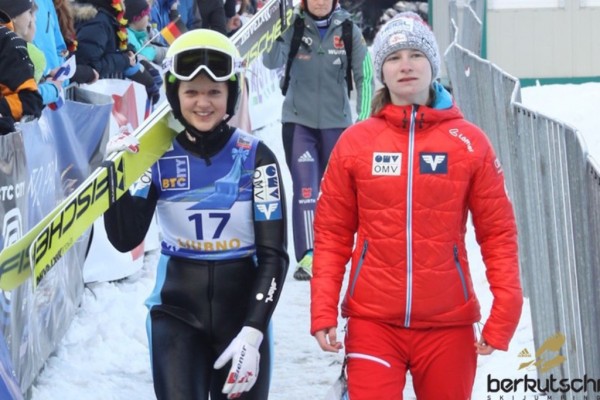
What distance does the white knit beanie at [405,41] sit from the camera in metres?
4.72

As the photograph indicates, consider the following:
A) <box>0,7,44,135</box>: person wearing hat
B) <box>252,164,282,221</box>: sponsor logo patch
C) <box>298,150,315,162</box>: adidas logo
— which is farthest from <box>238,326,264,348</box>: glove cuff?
<box>298,150,315,162</box>: adidas logo

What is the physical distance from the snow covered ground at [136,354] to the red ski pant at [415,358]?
1893 mm

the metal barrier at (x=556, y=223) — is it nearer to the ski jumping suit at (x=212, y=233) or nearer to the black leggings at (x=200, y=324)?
the ski jumping suit at (x=212, y=233)

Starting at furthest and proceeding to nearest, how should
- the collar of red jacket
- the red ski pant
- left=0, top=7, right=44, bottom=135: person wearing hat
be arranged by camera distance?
left=0, top=7, right=44, bottom=135: person wearing hat, the collar of red jacket, the red ski pant

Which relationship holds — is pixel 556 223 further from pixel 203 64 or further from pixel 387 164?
pixel 203 64

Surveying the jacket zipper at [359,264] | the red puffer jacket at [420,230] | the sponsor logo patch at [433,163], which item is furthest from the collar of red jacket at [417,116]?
the jacket zipper at [359,264]

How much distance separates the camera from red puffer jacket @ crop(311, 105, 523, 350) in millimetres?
4527

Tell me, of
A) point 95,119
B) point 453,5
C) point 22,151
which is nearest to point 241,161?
point 22,151

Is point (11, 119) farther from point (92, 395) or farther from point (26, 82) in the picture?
point (92, 395)

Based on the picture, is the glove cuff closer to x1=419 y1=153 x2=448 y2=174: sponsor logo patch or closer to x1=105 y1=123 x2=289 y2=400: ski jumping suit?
x1=105 y1=123 x2=289 y2=400: ski jumping suit

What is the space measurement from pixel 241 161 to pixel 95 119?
13.0 feet

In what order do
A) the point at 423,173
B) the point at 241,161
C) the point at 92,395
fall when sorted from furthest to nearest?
the point at 92,395 < the point at 241,161 < the point at 423,173

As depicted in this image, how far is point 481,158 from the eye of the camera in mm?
4590

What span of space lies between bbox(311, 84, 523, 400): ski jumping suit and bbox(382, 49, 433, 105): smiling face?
0.07m
